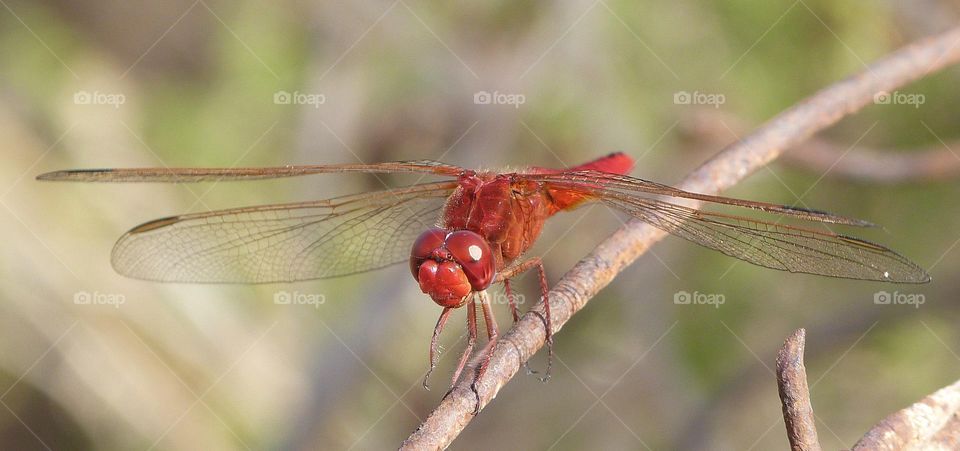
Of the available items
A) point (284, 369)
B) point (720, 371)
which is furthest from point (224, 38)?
point (720, 371)

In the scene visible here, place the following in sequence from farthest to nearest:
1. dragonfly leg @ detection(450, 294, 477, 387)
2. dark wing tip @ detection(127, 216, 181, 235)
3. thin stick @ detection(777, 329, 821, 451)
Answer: dark wing tip @ detection(127, 216, 181, 235), dragonfly leg @ detection(450, 294, 477, 387), thin stick @ detection(777, 329, 821, 451)

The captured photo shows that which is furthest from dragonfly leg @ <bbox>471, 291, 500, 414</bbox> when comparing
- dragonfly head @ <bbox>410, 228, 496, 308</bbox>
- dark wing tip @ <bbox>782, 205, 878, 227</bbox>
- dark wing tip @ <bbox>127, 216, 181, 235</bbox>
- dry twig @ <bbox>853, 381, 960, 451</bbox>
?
dark wing tip @ <bbox>127, 216, 181, 235</bbox>

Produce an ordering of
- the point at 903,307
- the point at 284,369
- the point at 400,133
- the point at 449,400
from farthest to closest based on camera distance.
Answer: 1. the point at 400,133
2. the point at 284,369
3. the point at 903,307
4. the point at 449,400

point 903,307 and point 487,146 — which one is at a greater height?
point 903,307

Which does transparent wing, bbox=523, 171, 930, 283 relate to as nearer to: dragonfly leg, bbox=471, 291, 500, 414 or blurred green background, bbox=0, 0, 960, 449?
dragonfly leg, bbox=471, 291, 500, 414

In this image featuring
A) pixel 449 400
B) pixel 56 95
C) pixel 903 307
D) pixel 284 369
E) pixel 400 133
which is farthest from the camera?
pixel 400 133

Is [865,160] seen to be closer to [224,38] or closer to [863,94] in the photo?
[863,94]

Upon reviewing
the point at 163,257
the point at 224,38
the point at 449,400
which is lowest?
the point at 163,257

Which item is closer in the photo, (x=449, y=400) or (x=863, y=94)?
(x=449, y=400)
